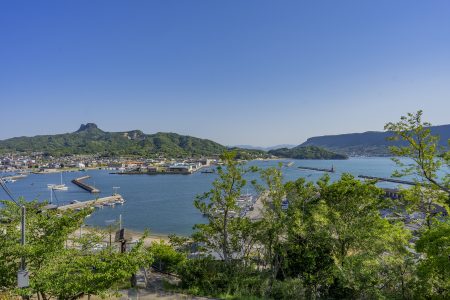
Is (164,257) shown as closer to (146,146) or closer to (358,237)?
(358,237)

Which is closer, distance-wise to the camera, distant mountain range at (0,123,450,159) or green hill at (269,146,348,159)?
distant mountain range at (0,123,450,159)

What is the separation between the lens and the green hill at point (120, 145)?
395 feet

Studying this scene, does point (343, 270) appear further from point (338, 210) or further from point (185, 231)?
point (185, 231)

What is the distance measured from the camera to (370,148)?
17438cm

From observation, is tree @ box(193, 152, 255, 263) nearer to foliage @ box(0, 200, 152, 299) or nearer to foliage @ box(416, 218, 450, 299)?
foliage @ box(0, 200, 152, 299)

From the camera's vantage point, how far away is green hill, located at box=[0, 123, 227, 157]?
120 m

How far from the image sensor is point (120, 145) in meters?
140

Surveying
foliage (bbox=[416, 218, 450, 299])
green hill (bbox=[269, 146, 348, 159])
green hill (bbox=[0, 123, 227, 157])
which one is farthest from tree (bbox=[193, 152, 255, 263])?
green hill (bbox=[269, 146, 348, 159])

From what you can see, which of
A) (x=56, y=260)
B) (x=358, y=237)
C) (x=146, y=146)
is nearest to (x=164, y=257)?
(x=56, y=260)

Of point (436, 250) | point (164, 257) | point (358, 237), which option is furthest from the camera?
point (164, 257)

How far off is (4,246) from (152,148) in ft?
408

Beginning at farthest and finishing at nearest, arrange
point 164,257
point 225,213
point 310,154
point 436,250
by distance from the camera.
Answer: point 310,154 < point 164,257 < point 225,213 < point 436,250

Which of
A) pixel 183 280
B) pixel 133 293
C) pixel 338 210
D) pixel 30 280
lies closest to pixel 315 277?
pixel 338 210

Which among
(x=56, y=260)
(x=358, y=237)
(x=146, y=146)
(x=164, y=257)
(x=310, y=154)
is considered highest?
(x=146, y=146)
